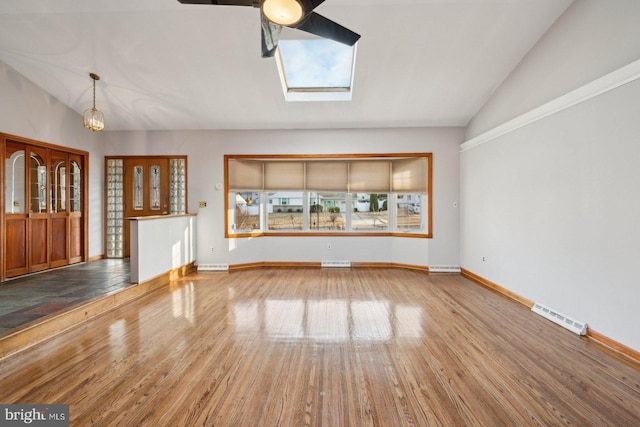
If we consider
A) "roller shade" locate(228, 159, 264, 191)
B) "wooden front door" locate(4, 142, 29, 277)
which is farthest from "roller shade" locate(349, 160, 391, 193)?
"wooden front door" locate(4, 142, 29, 277)

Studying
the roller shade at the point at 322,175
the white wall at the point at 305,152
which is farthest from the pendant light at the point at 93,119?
the roller shade at the point at 322,175

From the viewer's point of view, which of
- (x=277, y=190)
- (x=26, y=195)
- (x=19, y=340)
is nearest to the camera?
(x=19, y=340)

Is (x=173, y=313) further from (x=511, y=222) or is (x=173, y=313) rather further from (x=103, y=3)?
(x=511, y=222)

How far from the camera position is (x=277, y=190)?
615cm

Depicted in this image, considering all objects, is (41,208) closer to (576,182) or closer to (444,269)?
(444,269)

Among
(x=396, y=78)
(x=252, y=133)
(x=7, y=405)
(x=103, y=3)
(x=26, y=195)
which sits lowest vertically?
(x=7, y=405)

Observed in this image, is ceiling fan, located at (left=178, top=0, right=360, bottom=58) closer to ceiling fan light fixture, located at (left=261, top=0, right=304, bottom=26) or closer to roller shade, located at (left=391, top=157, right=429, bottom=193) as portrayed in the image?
ceiling fan light fixture, located at (left=261, top=0, right=304, bottom=26)

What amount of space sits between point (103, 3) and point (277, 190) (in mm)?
3724

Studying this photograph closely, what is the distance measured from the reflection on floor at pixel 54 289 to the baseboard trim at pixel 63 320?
0.32 feet

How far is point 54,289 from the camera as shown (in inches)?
151

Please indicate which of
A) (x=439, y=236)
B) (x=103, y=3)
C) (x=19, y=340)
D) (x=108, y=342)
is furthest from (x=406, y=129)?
(x=19, y=340)

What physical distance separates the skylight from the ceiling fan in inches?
73.3

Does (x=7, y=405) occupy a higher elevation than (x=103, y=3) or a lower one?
lower

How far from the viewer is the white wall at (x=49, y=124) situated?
4.25 meters
